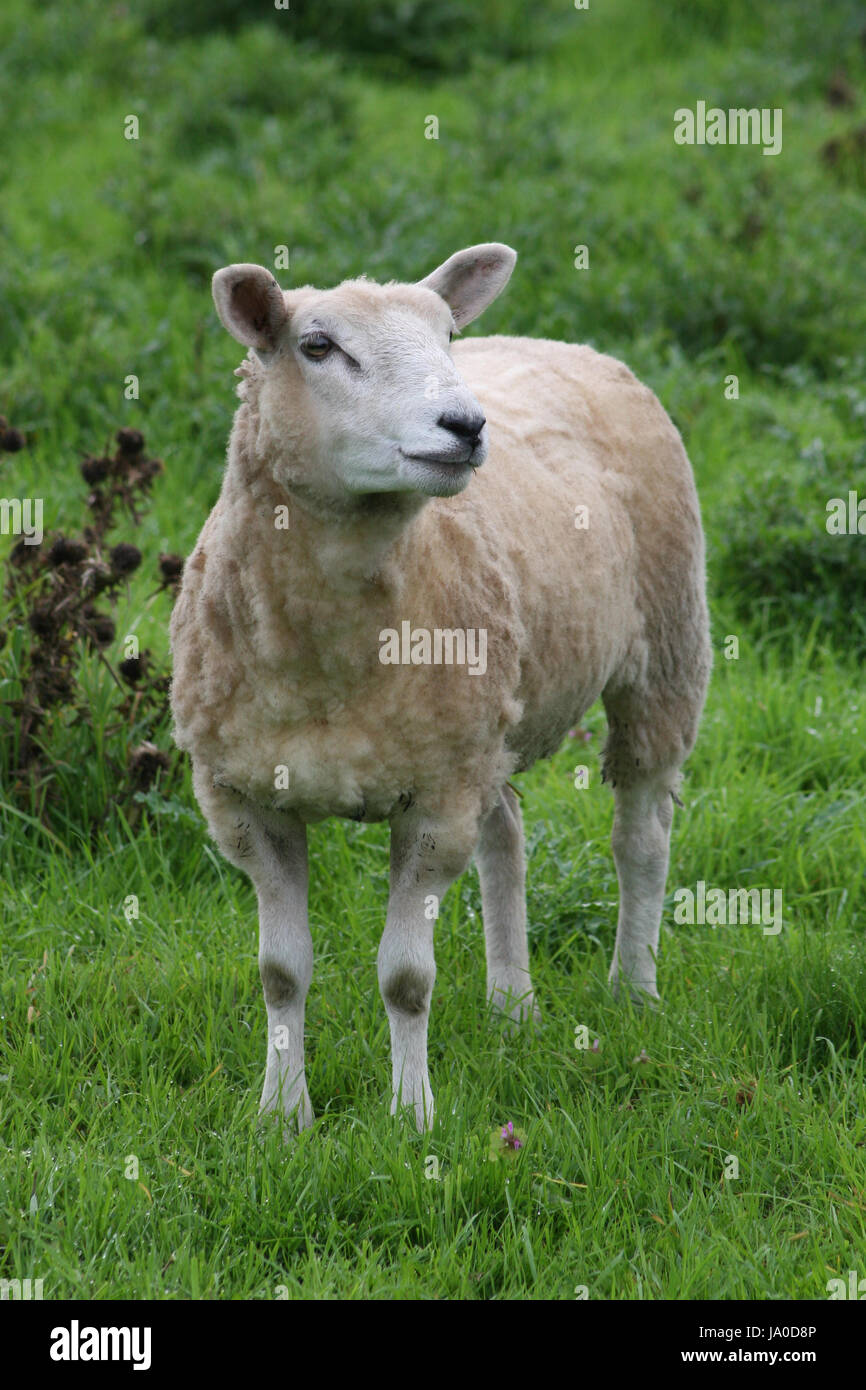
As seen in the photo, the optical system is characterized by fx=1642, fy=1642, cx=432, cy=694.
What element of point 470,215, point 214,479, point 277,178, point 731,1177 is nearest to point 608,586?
point 731,1177

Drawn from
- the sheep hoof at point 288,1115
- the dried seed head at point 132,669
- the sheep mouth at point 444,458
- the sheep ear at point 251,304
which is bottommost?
the sheep hoof at point 288,1115

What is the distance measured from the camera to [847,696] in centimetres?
588

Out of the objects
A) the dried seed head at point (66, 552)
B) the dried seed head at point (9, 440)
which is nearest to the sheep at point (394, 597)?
the dried seed head at point (66, 552)

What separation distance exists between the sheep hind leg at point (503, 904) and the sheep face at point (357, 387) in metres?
1.44

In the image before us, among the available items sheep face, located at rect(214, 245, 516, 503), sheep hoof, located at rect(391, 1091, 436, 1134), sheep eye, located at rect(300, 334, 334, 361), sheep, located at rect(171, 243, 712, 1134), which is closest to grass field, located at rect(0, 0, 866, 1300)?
sheep hoof, located at rect(391, 1091, 436, 1134)

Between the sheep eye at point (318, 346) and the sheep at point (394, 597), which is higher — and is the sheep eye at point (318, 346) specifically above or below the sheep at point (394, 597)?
above

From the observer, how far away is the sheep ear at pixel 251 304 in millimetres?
3355

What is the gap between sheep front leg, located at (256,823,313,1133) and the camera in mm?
3828

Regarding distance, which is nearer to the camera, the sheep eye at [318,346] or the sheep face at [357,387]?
the sheep face at [357,387]

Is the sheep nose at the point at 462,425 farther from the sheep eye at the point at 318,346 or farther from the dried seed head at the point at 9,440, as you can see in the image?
the dried seed head at the point at 9,440

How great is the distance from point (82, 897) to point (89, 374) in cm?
345

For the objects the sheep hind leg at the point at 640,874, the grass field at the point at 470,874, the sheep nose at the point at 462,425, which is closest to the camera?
the sheep nose at the point at 462,425

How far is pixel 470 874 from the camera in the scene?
16.7 feet

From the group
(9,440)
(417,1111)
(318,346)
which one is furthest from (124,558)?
(417,1111)
